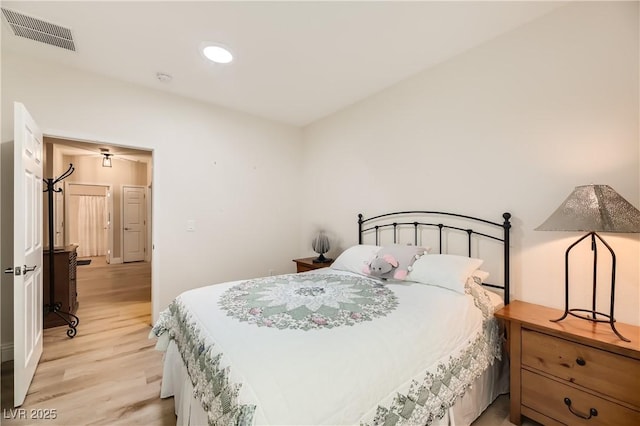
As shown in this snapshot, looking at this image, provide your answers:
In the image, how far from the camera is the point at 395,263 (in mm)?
2242

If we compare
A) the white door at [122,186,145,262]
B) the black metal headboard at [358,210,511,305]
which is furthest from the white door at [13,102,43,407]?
the white door at [122,186,145,262]

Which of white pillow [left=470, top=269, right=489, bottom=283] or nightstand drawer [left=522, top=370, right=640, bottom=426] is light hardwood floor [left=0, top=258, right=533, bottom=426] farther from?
white pillow [left=470, top=269, right=489, bottom=283]

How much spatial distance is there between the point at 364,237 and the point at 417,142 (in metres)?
1.18

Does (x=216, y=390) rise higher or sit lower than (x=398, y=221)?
lower

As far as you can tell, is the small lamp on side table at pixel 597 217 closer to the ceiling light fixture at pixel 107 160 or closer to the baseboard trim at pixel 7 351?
the baseboard trim at pixel 7 351

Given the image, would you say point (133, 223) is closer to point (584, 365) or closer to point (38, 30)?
point (38, 30)

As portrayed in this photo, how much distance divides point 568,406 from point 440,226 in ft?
4.54

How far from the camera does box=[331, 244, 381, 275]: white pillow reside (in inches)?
99.3

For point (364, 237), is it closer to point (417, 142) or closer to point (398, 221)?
point (398, 221)

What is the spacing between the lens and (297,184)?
4172 mm

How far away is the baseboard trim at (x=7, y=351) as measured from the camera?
2.35m

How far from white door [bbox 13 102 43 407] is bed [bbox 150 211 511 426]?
0.89 metres

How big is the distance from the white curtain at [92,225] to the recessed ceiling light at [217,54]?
746 centimetres

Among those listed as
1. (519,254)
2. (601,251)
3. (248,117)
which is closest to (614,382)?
(601,251)
